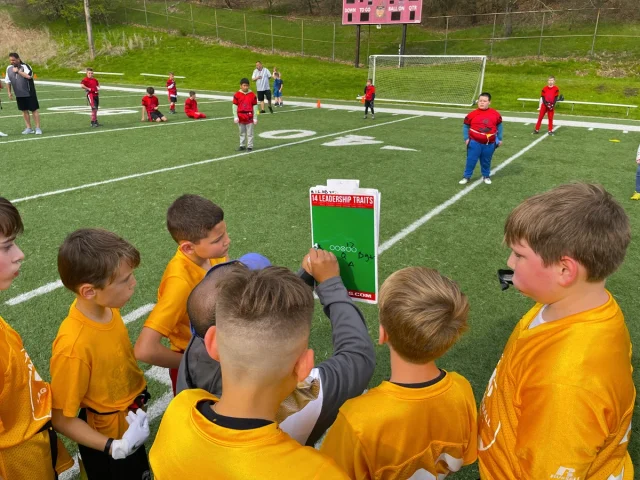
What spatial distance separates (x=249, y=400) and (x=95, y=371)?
1316 mm

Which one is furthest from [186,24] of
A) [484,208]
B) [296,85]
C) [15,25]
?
[484,208]

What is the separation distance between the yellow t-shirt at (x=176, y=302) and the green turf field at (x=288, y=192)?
835 mm

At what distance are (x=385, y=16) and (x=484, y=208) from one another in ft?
80.1

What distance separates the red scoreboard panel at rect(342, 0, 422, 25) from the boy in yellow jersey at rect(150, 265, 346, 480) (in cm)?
2940

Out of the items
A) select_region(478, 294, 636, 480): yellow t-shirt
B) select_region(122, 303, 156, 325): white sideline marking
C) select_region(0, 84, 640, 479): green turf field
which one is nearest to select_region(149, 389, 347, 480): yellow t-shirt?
select_region(478, 294, 636, 480): yellow t-shirt

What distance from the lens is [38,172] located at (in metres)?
8.75

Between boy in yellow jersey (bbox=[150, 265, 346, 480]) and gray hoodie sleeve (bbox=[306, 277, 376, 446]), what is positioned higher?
boy in yellow jersey (bbox=[150, 265, 346, 480])

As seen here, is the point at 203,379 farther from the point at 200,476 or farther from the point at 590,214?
the point at 590,214

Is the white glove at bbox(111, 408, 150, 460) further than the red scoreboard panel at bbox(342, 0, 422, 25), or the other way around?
the red scoreboard panel at bbox(342, 0, 422, 25)

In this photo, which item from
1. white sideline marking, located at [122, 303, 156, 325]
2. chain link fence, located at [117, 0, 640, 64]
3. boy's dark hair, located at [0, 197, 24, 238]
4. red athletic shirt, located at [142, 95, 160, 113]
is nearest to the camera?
boy's dark hair, located at [0, 197, 24, 238]

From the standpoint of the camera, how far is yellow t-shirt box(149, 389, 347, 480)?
1.05 meters

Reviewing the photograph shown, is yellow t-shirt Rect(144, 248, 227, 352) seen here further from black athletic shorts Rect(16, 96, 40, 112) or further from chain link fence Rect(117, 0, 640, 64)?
chain link fence Rect(117, 0, 640, 64)

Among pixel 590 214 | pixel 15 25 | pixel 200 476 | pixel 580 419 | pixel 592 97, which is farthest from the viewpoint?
pixel 15 25

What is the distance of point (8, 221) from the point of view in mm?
1880
